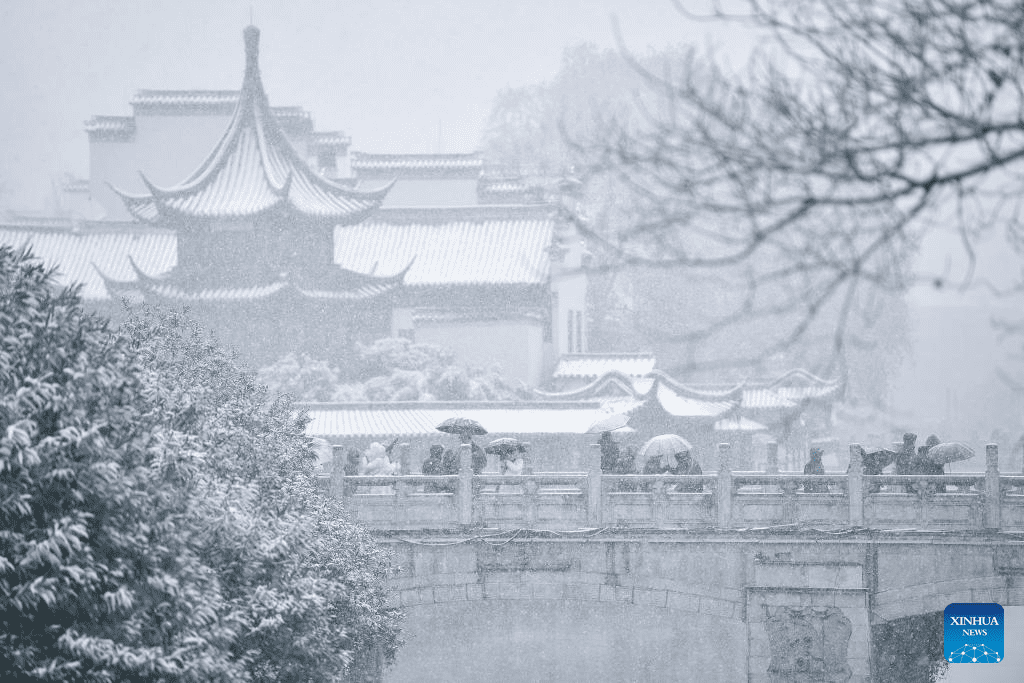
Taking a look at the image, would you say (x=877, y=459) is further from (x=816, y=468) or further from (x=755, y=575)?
(x=755, y=575)

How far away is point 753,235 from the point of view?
3.74 m

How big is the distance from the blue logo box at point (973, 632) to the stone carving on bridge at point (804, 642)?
1.28 metres

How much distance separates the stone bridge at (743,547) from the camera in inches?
643

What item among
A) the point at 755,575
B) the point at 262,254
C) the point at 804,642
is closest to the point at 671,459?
the point at 755,575

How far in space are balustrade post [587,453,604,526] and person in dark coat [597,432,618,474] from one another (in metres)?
1.33

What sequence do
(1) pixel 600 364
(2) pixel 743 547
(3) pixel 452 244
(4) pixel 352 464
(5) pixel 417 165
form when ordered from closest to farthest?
(2) pixel 743 547 → (4) pixel 352 464 → (1) pixel 600 364 → (3) pixel 452 244 → (5) pixel 417 165

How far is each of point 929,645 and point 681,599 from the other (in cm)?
502

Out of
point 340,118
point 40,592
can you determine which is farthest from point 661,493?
point 340,118

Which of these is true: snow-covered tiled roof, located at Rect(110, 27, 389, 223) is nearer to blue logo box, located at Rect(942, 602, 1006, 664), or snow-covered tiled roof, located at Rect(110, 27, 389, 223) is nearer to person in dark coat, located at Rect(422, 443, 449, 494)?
person in dark coat, located at Rect(422, 443, 449, 494)

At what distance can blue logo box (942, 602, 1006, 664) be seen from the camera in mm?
16406

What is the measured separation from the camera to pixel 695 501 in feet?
55.7

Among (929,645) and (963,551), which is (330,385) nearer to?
(929,645)

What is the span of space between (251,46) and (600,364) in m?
11.3

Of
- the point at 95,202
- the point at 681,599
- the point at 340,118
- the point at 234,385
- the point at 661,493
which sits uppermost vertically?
the point at 340,118
